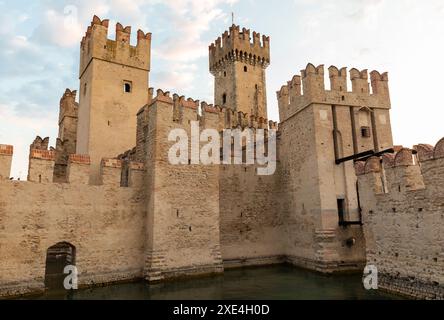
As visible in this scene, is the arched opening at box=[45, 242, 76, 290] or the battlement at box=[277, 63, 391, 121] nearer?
the arched opening at box=[45, 242, 76, 290]

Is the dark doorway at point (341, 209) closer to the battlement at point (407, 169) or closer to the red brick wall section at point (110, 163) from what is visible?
the battlement at point (407, 169)

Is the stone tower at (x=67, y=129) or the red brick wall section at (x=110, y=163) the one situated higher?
the stone tower at (x=67, y=129)

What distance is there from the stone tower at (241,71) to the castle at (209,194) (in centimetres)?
1178

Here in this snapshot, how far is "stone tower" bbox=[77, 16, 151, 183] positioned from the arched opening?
4.30 metres

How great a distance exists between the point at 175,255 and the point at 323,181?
7.48 m

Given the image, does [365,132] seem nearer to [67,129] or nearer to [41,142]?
[67,129]

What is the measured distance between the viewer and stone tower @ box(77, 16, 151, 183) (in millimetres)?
17906

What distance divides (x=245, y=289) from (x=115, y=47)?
15.3 meters

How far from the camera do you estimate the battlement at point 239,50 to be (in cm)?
3180

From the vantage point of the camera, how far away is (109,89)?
1845cm

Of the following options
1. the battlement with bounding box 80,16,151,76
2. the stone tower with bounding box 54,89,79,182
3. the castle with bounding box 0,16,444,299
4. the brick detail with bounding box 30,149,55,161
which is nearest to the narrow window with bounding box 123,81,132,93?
the castle with bounding box 0,16,444,299

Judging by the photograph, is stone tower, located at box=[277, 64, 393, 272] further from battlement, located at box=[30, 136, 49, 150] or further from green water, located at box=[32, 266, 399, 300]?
battlement, located at box=[30, 136, 49, 150]

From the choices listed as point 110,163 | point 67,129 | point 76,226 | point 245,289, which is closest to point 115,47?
point 67,129

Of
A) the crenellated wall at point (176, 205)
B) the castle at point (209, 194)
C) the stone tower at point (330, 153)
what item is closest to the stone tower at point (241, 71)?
the castle at point (209, 194)
